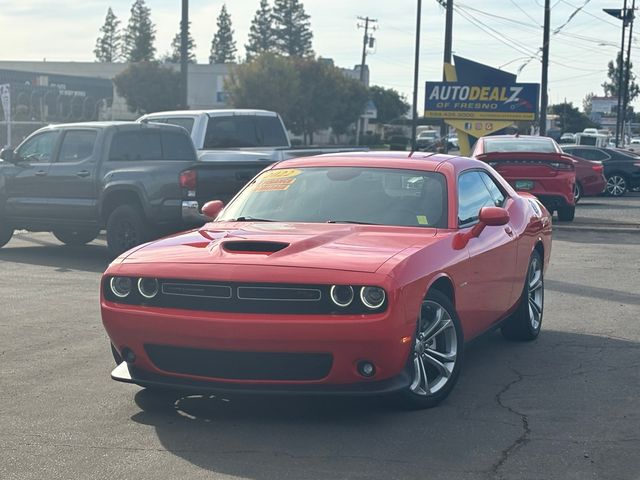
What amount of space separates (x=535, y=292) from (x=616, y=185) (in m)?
25.2

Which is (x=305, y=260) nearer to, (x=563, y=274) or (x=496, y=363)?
(x=496, y=363)

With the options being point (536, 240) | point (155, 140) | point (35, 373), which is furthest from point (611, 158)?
point (35, 373)

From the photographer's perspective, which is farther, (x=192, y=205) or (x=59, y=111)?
(x=59, y=111)

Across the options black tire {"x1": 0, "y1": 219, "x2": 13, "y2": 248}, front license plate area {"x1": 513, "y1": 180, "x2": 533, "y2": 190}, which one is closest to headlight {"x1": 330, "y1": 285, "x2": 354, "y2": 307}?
black tire {"x1": 0, "y1": 219, "x2": 13, "y2": 248}

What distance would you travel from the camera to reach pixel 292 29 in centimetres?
10694

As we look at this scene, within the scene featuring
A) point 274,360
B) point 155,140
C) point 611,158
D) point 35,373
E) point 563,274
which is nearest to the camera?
point 274,360

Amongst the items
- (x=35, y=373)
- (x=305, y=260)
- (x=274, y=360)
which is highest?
(x=305, y=260)

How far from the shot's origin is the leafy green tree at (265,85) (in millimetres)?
70875

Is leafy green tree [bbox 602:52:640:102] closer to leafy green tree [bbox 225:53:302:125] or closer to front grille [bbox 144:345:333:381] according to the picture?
leafy green tree [bbox 225:53:302:125]

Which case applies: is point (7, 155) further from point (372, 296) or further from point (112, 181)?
point (372, 296)

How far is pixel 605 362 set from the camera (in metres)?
7.87

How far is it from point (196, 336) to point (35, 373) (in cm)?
200

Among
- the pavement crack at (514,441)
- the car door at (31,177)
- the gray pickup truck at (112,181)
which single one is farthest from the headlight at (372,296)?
the car door at (31,177)

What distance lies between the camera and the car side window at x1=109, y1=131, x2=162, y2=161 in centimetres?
1512
